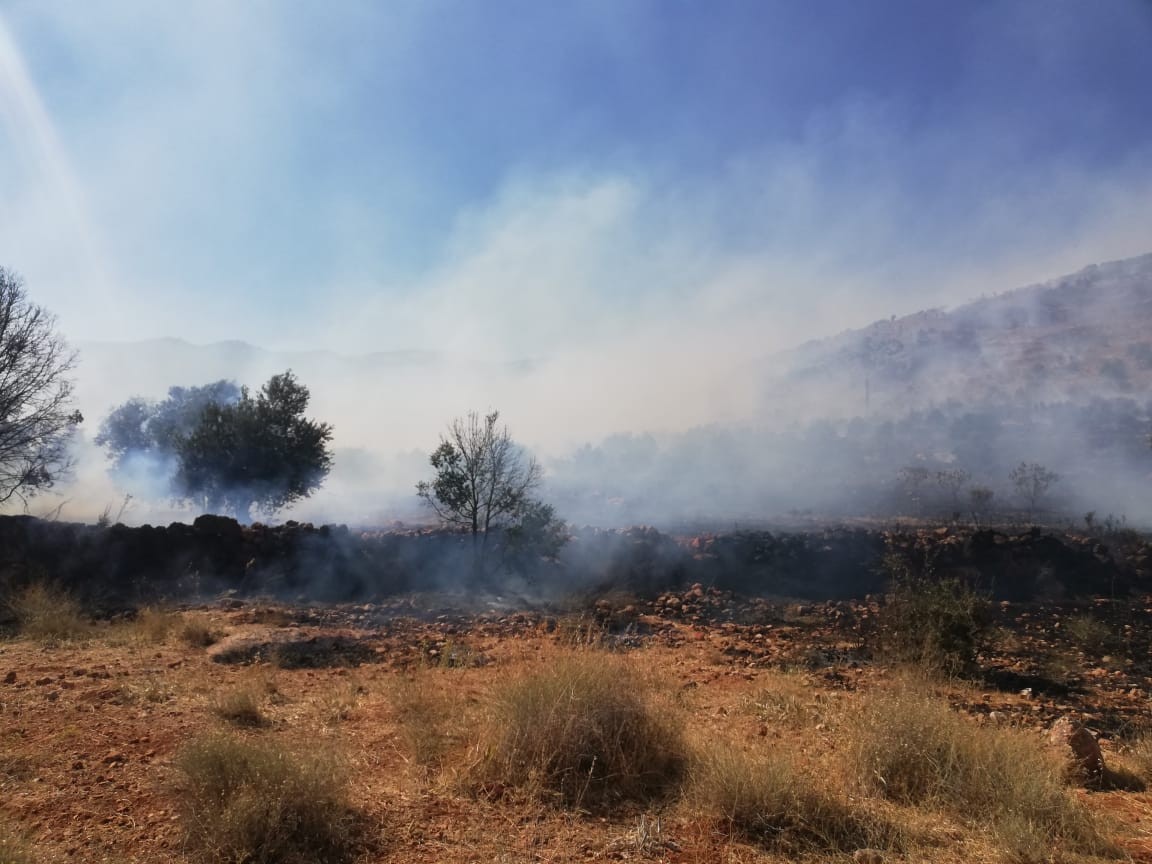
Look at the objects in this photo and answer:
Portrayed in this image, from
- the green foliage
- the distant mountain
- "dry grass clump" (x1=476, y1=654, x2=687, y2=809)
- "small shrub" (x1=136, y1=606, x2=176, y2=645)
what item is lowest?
"dry grass clump" (x1=476, y1=654, x2=687, y2=809)

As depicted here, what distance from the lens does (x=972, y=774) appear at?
426 centimetres

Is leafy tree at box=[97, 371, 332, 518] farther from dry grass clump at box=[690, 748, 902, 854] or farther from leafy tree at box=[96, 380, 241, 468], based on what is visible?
dry grass clump at box=[690, 748, 902, 854]

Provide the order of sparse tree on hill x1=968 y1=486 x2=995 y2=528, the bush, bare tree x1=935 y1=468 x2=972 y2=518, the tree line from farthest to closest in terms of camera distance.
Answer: bare tree x1=935 y1=468 x2=972 y2=518, sparse tree on hill x1=968 y1=486 x2=995 y2=528, the tree line, the bush

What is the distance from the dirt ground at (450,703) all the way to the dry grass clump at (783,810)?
5.0 inches

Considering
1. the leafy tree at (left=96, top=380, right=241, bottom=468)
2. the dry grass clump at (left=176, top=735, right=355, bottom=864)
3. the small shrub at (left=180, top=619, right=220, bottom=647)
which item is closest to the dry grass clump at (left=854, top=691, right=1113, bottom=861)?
the dry grass clump at (left=176, top=735, right=355, bottom=864)

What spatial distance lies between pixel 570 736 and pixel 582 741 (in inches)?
3.8

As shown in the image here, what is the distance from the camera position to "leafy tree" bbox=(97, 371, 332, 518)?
22.4 meters

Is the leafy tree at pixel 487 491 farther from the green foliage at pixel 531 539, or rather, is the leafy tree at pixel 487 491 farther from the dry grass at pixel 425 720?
the dry grass at pixel 425 720

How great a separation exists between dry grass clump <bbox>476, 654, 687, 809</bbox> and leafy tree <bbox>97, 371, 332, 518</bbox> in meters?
20.8

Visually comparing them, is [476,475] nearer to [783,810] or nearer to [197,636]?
[197,636]

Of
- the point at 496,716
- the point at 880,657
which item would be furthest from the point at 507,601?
the point at 496,716

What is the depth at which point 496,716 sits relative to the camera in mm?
4875

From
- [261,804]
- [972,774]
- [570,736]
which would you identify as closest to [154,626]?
[261,804]

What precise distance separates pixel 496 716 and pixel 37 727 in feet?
12.8
